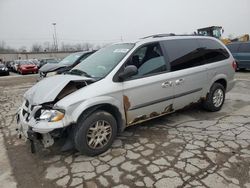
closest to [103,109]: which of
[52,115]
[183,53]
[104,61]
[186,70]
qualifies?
[52,115]

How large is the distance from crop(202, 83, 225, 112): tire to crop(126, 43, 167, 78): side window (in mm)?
1580

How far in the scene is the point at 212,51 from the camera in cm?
512

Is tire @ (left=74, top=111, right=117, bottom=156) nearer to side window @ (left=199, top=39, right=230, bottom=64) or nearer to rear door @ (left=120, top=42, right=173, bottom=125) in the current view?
rear door @ (left=120, top=42, right=173, bottom=125)

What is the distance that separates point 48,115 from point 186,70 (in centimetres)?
271

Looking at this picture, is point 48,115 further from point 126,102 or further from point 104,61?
point 104,61

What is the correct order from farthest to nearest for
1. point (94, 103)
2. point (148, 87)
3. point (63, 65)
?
point (63, 65), point (148, 87), point (94, 103)

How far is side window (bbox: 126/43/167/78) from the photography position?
13.1ft

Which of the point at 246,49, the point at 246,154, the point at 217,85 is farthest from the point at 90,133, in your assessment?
the point at 246,49

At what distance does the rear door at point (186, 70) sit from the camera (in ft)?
14.3

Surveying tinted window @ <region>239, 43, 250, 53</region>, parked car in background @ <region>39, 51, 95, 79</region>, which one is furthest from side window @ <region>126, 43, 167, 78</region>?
tinted window @ <region>239, 43, 250, 53</region>

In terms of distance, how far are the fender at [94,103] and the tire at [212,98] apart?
7.90 feet

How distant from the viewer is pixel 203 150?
11.7 feet

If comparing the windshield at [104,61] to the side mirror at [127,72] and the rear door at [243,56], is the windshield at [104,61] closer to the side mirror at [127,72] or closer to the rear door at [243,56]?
the side mirror at [127,72]

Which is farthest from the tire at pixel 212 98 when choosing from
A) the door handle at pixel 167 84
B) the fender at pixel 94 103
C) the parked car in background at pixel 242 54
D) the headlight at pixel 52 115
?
the parked car in background at pixel 242 54
